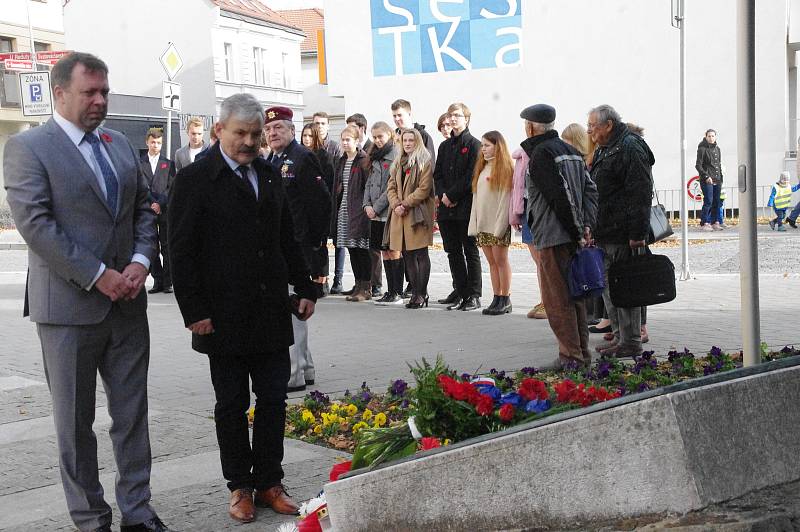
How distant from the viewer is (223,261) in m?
4.82

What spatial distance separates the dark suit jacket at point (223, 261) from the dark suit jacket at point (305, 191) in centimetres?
234

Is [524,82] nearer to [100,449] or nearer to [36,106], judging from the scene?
[36,106]

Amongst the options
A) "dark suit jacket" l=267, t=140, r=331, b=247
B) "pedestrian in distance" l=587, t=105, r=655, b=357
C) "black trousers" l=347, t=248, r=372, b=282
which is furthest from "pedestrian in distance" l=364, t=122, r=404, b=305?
"dark suit jacket" l=267, t=140, r=331, b=247

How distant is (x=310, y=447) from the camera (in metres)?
6.04

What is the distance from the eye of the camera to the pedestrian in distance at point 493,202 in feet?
35.4

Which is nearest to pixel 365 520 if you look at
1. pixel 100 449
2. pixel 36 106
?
pixel 100 449

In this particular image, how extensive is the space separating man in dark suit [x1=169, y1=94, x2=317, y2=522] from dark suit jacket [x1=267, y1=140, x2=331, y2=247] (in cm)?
224

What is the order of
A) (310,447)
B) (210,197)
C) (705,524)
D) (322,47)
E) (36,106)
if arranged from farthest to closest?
(322,47), (36,106), (310,447), (210,197), (705,524)

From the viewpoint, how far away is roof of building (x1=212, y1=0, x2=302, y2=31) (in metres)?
56.5

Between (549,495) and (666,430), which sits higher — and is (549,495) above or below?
below

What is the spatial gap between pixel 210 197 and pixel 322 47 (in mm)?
28583

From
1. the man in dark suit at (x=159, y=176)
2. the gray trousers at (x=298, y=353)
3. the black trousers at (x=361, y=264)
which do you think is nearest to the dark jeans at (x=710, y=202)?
the black trousers at (x=361, y=264)

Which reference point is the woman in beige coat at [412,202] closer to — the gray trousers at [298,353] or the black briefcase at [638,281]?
the black briefcase at [638,281]

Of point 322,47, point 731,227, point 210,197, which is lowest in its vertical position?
point 731,227
